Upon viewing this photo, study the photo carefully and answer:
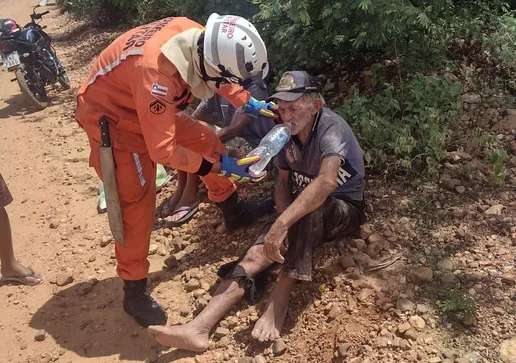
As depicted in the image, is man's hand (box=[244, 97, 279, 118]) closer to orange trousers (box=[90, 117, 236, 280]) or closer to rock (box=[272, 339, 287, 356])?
orange trousers (box=[90, 117, 236, 280])

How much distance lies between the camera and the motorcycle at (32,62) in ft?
23.2

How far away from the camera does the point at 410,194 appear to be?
3568mm

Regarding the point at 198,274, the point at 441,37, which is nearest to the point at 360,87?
the point at 441,37

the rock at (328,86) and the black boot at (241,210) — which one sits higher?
the rock at (328,86)

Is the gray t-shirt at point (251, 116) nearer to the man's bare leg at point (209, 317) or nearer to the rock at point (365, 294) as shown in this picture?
the man's bare leg at point (209, 317)

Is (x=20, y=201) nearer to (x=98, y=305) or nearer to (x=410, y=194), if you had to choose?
(x=98, y=305)

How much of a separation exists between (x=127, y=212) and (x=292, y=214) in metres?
0.96

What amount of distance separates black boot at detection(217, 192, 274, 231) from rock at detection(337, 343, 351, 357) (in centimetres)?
134

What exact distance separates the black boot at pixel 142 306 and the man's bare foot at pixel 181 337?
298 mm

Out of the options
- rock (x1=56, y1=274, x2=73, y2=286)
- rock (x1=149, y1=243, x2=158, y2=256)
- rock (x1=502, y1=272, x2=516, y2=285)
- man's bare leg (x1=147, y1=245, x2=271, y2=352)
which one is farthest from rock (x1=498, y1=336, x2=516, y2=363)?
rock (x1=56, y1=274, x2=73, y2=286)

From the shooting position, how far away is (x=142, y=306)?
127 inches

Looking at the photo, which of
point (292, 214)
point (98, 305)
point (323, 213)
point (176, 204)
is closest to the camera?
point (292, 214)

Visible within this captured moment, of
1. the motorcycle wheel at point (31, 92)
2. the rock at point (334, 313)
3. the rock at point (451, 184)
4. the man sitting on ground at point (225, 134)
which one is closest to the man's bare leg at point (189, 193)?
the man sitting on ground at point (225, 134)

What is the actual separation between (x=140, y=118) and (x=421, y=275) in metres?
1.67
